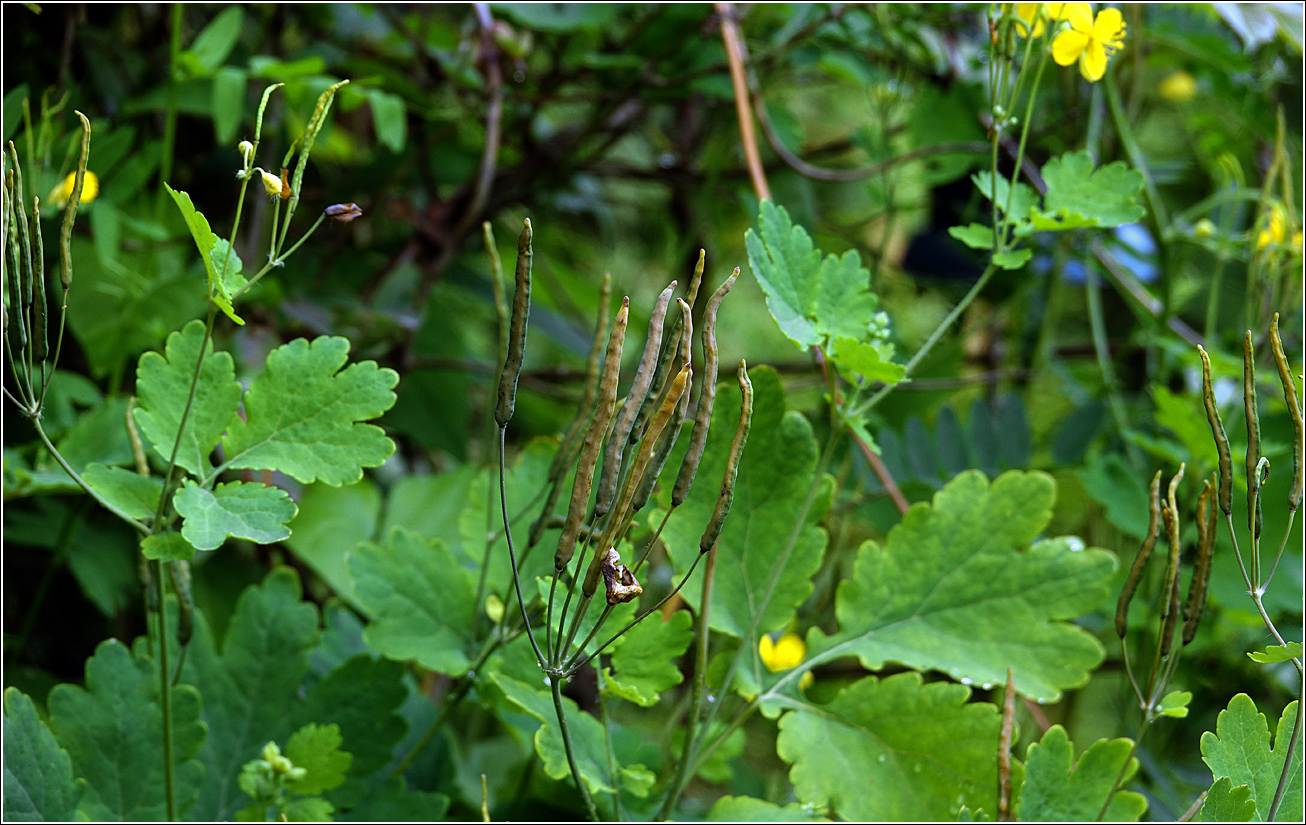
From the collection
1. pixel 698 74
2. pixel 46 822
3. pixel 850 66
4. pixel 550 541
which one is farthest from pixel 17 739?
pixel 850 66

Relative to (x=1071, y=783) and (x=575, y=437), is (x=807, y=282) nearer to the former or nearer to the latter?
(x=575, y=437)

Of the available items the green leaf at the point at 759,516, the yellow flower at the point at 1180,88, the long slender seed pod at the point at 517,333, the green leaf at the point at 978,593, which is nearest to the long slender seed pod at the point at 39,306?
the long slender seed pod at the point at 517,333

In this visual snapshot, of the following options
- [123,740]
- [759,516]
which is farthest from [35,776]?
[759,516]

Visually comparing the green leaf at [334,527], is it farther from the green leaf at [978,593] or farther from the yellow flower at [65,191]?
the green leaf at [978,593]

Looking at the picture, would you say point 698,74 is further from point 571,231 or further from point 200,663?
point 200,663

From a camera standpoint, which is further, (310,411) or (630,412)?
(310,411)

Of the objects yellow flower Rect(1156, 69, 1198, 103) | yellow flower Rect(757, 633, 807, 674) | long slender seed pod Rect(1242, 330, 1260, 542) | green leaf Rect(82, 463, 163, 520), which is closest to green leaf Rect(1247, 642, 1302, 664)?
long slender seed pod Rect(1242, 330, 1260, 542)
